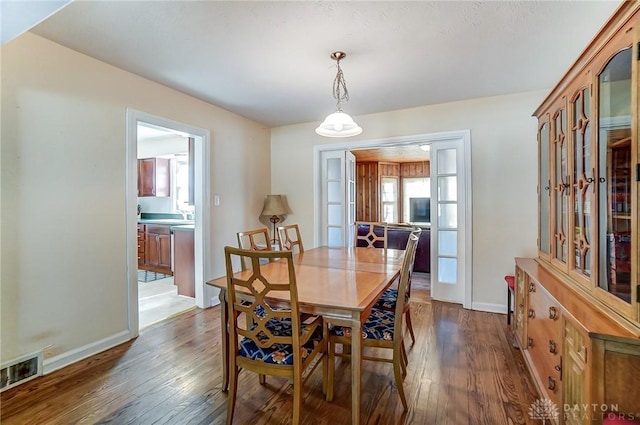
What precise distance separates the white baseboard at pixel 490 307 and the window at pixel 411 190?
4.90 m

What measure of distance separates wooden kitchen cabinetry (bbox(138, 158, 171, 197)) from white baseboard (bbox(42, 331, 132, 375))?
140 inches

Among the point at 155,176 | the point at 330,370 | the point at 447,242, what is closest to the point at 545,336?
the point at 330,370

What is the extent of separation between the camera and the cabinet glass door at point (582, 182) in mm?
1509

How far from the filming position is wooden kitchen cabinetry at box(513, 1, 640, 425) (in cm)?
111

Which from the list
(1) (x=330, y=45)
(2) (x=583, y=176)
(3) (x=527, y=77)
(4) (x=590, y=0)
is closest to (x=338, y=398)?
(2) (x=583, y=176)

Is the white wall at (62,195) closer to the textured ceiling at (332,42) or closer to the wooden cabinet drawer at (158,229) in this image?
the textured ceiling at (332,42)

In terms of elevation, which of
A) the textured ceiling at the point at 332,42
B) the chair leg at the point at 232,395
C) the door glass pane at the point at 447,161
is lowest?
the chair leg at the point at 232,395

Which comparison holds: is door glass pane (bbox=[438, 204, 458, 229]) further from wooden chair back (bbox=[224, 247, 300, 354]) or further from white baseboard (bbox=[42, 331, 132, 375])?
white baseboard (bbox=[42, 331, 132, 375])

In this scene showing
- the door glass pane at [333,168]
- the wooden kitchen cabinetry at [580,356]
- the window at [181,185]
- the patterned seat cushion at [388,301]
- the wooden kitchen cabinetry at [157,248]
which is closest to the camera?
the wooden kitchen cabinetry at [580,356]

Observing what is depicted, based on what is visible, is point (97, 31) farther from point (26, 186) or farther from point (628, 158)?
point (628, 158)

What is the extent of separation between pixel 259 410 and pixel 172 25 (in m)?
2.46

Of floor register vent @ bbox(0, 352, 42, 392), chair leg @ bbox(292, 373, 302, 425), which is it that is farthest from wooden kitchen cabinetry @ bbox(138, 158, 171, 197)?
chair leg @ bbox(292, 373, 302, 425)

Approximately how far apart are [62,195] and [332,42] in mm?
2289

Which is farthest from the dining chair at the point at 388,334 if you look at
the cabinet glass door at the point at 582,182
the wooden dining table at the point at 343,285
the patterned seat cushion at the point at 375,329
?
the cabinet glass door at the point at 582,182
